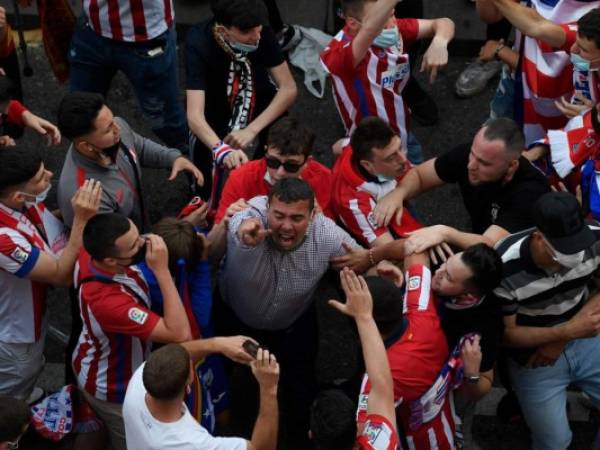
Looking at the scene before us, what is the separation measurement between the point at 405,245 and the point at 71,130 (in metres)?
1.65

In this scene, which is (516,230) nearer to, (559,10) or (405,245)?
(405,245)

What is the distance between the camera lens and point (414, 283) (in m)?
3.79

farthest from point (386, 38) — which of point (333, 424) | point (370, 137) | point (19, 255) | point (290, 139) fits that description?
point (333, 424)

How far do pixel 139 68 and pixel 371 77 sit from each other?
4.98 ft

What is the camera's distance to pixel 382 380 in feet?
10.9

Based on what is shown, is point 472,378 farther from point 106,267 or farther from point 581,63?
point 581,63

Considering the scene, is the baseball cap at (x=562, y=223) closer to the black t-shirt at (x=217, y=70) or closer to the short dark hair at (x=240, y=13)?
the short dark hair at (x=240, y=13)

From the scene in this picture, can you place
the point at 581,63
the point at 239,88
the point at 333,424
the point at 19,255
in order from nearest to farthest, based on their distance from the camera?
the point at 333,424, the point at 19,255, the point at 581,63, the point at 239,88

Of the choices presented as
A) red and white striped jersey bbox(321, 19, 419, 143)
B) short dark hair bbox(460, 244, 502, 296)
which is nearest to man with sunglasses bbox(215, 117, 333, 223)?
red and white striped jersey bbox(321, 19, 419, 143)

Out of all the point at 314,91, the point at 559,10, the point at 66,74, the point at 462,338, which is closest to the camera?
the point at 462,338

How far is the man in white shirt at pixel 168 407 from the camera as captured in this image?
317cm

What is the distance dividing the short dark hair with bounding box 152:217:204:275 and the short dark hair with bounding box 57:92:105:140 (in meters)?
0.63

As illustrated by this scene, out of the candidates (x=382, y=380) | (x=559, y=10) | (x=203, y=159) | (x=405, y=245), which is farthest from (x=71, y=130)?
(x=559, y=10)

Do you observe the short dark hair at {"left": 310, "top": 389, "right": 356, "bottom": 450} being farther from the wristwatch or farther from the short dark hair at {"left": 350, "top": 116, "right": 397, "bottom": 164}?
the short dark hair at {"left": 350, "top": 116, "right": 397, "bottom": 164}
